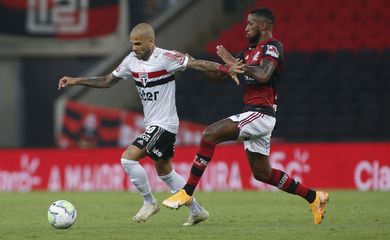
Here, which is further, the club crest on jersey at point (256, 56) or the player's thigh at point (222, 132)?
the club crest on jersey at point (256, 56)

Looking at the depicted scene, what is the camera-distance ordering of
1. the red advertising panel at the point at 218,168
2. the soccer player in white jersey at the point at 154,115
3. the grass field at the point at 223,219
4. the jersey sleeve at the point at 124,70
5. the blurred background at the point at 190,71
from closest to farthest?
1. the grass field at the point at 223,219
2. the soccer player in white jersey at the point at 154,115
3. the jersey sleeve at the point at 124,70
4. the red advertising panel at the point at 218,168
5. the blurred background at the point at 190,71

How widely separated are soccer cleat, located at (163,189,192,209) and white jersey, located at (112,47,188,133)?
807 mm

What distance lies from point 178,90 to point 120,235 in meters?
13.1

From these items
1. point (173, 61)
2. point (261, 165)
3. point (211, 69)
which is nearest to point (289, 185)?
point (261, 165)

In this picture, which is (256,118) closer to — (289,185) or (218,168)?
(289,185)

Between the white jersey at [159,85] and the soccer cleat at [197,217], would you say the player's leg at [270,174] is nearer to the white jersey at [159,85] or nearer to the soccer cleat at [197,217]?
the soccer cleat at [197,217]

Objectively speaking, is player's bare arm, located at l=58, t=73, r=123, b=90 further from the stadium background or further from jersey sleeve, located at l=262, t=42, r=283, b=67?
the stadium background

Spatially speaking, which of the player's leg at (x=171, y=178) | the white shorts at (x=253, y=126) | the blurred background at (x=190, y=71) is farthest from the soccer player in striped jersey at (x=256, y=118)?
the blurred background at (x=190, y=71)

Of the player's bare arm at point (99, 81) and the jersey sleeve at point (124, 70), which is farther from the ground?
the jersey sleeve at point (124, 70)

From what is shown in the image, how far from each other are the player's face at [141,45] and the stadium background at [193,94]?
761cm

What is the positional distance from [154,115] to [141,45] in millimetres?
712

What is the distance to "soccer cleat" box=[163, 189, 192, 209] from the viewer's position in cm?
898

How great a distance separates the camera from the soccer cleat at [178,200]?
8.98 metres

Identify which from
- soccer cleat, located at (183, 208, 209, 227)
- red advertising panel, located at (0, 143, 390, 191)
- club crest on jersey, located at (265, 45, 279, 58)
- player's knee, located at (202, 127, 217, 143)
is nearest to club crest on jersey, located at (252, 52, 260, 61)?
club crest on jersey, located at (265, 45, 279, 58)
